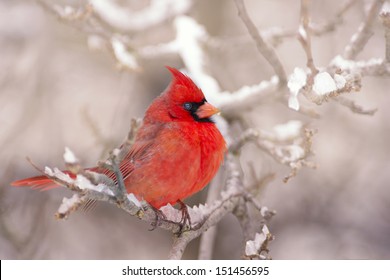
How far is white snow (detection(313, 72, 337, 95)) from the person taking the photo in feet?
6.71

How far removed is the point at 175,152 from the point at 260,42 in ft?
2.12

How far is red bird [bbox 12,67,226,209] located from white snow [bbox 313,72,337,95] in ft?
2.29

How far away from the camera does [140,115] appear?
4504 millimetres

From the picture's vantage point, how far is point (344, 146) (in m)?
4.84

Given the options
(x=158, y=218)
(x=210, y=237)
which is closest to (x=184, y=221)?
(x=158, y=218)

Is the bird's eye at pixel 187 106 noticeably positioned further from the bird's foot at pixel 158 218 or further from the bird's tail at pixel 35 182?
the bird's tail at pixel 35 182

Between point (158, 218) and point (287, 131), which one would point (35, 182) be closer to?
point (158, 218)

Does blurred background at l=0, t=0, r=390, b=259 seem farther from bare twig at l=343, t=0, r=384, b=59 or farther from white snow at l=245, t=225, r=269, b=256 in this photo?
white snow at l=245, t=225, r=269, b=256

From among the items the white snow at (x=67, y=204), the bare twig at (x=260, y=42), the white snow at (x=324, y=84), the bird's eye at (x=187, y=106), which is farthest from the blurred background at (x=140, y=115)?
the white snow at (x=67, y=204)

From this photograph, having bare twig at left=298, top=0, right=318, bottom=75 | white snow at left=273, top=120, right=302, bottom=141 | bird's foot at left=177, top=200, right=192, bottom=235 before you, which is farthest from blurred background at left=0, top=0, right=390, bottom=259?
bare twig at left=298, top=0, right=318, bottom=75

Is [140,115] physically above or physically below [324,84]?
below

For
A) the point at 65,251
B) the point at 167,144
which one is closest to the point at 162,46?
the point at 167,144

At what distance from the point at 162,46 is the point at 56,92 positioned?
4.05ft
